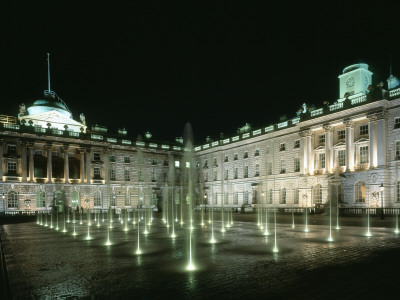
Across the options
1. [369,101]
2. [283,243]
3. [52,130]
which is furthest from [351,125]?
[52,130]

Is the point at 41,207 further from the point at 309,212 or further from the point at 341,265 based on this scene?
the point at 341,265

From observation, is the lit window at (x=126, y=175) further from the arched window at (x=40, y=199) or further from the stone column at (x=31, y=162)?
the stone column at (x=31, y=162)

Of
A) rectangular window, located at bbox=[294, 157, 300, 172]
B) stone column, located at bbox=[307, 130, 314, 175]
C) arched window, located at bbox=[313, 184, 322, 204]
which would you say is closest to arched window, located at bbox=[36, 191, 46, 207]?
rectangular window, located at bbox=[294, 157, 300, 172]

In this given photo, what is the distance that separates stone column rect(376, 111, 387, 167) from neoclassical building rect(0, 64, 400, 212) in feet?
0.37

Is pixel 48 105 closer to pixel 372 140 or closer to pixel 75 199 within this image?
pixel 75 199

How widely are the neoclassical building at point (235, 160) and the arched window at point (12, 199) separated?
0.13 meters

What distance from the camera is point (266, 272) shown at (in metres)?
8.59

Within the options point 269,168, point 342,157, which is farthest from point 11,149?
point 342,157

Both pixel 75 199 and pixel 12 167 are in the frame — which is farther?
pixel 75 199

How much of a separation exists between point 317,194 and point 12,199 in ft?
146

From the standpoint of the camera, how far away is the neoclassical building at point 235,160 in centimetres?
3634

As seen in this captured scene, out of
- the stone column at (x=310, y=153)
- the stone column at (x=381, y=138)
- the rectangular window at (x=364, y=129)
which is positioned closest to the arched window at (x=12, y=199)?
the stone column at (x=310, y=153)

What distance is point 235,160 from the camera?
57.6m

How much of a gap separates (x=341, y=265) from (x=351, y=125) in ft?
110
